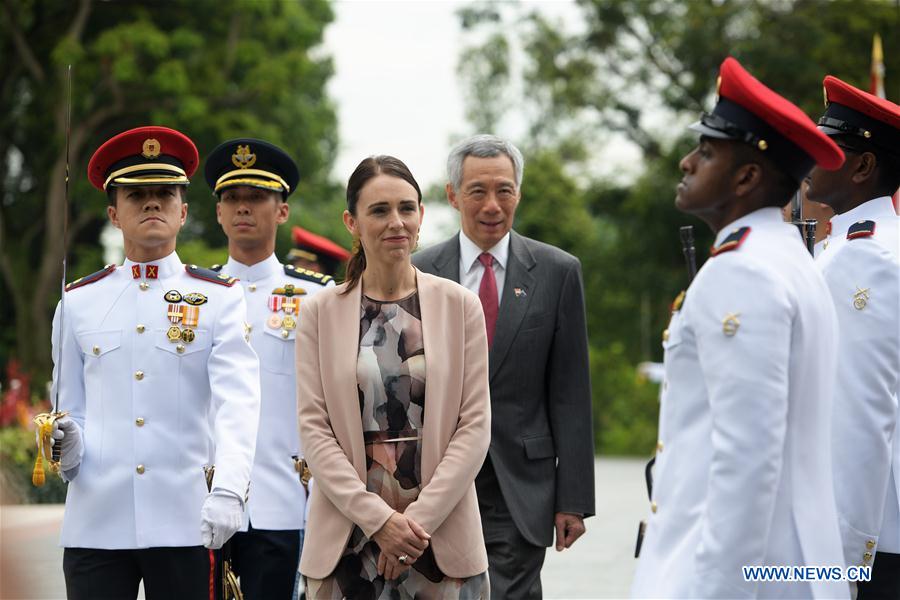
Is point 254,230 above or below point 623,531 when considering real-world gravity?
above

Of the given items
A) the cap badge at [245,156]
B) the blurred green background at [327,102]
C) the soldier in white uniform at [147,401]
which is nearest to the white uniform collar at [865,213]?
the soldier in white uniform at [147,401]

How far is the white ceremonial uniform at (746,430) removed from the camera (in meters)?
3.13

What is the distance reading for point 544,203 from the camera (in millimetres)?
31656

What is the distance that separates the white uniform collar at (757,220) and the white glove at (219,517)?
190cm

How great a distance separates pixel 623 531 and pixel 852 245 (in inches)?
331

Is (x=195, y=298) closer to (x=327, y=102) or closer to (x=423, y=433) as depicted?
(x=423, y=433)

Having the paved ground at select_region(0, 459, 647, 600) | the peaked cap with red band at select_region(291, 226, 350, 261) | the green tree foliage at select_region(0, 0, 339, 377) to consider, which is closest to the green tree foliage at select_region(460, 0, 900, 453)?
the green tree foliage at select_region(0, 0, 339, 377)

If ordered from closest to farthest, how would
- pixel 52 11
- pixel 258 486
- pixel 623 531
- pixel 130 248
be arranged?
pixel 130 248 < pixel 258 486 < pixel 623 531 < pixel 52 11

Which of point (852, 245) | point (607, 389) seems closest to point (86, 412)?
point (852, 245)

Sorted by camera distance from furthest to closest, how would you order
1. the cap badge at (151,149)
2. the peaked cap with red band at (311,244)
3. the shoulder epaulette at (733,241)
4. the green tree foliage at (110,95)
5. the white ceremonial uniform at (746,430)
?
the green tree foliage at (110,95), the peaked cap with red band at (311,244), the cap badge at (151,149), the shoulder epaulette at (733,241), the white ceremonial uniform at (746,430)

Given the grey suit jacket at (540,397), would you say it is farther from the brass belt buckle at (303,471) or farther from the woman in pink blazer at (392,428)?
the woman in pink blazer at (392,428)

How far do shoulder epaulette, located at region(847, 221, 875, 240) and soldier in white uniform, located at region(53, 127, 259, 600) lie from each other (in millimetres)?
2136

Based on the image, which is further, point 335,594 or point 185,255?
point 185,255

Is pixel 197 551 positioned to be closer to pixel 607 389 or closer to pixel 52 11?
pixel 52 11
